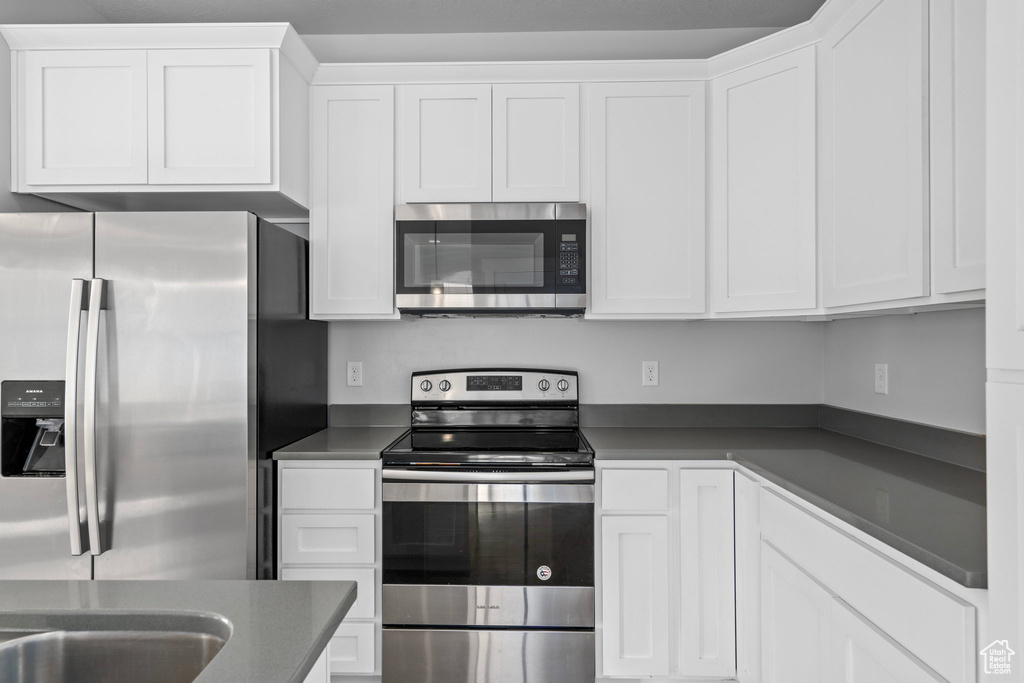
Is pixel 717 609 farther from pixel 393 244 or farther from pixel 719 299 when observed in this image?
pixel 393 244

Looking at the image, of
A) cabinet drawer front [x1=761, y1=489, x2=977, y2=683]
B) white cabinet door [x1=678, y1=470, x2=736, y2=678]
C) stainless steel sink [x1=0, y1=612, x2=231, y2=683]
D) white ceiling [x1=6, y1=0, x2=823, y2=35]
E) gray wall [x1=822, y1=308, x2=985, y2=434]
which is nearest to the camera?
stainless steel sink [x1=0, y1=612, x2=231, y2=683]

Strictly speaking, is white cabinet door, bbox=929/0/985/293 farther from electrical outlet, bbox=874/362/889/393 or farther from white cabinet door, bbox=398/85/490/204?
white cabinet door, bbox=398/85/490/204

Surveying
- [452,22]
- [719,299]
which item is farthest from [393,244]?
[719,299]

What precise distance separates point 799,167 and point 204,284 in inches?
76.1

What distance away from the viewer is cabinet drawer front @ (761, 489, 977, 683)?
96 cm

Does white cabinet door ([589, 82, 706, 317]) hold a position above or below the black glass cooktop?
above

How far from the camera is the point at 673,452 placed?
2037 millimetres

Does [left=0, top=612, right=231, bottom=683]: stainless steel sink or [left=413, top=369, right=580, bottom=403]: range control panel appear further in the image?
[left=413, top=369, right=580, bottom=403]: range control panel

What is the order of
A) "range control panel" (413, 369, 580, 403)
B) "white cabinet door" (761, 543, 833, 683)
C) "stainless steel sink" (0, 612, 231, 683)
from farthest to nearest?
"range control panel" (413, 369, 580, 403) < "white cabinet door" (761, 543, 833, 683) < "stainless steel sink" (0, 612, 231, 683)

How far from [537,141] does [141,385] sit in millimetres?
1553

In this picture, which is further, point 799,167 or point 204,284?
point 799,167

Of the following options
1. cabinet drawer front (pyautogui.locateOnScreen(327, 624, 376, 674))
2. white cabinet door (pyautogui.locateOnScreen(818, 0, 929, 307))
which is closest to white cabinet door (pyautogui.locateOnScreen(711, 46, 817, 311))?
white cabinet door (pyautogui.locateOnScreen(818, 0, 929, 307))

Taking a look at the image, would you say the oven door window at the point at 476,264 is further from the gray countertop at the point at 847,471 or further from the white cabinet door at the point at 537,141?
the gray countertop at the point at 847,471

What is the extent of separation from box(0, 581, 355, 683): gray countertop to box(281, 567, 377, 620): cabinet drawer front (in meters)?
1.14
